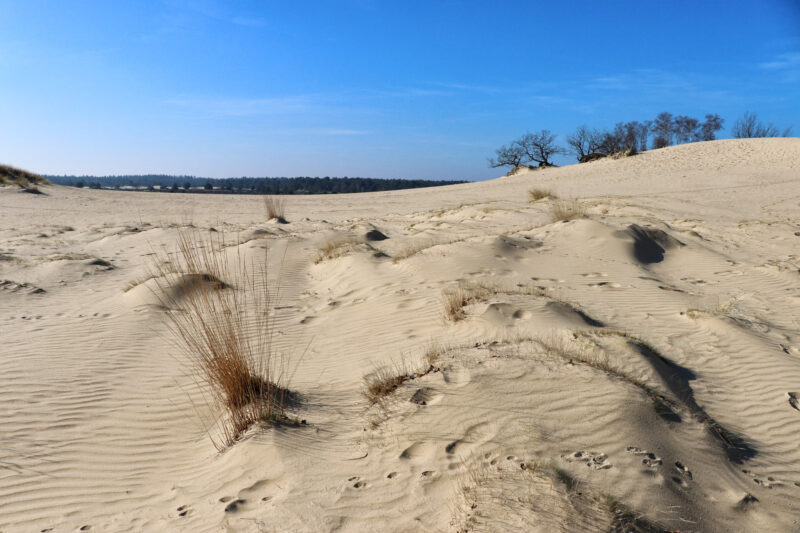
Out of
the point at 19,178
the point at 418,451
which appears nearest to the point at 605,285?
the point at 418,451

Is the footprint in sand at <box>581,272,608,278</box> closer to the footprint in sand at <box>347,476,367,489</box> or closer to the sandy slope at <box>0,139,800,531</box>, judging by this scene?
the sandy slope at <box>0,139,800,531</box>

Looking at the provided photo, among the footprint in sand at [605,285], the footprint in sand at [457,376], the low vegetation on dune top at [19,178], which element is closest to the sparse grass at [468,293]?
the footprint in sand at [605,285]

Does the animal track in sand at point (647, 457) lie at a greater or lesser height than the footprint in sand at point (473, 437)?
lesser

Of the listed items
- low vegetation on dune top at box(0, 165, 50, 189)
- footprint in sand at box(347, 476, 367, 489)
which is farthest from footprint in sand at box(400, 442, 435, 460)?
low vegetation on dune top at box(0, 165, 50, 189)

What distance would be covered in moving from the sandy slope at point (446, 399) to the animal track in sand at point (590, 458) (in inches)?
0.7

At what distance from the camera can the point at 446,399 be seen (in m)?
3.58

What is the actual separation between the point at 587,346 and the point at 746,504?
1.95 metres

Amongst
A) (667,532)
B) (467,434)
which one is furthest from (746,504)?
(467,434)

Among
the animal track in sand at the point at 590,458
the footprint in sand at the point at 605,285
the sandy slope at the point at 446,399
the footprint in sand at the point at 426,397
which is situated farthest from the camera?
the footprint in sand at the point at 605,285

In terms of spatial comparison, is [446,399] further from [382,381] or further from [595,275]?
[595,275]

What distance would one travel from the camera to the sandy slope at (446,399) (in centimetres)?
277

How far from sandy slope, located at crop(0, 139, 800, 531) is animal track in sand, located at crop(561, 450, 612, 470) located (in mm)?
18

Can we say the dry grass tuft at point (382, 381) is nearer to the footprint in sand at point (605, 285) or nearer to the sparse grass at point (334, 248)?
the footprint in sand at point (605, 285)

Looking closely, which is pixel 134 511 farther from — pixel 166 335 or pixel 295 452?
pixel 166 335
